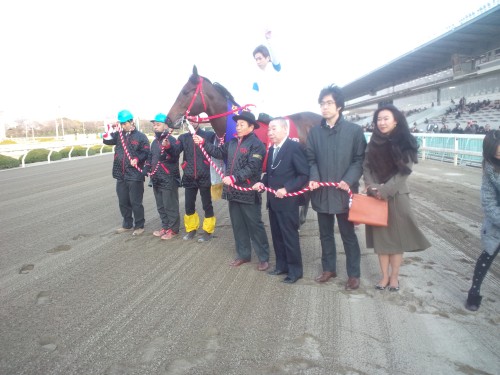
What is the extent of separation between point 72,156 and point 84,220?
767 inches

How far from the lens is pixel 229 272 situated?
4.21 m

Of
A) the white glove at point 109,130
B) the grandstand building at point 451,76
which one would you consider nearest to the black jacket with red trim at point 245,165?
the white glove at point 109,130

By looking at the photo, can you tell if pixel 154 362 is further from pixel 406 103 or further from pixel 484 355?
pixel 406 103

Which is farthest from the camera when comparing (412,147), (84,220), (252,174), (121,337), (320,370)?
(84,220)

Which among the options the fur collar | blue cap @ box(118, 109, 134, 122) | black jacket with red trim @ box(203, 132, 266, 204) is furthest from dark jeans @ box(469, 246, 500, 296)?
blue cap @ box(118, 109, 134, 122)

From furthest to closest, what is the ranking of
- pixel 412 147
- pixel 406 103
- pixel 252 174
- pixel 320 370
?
pixel 406 103 → pixel 252 174 → pixel 412 147 → pixel 320 370

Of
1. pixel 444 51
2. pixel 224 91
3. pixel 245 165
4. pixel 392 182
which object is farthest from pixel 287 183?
pixel 444 51

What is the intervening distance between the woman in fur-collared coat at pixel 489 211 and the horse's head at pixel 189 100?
3318 mm

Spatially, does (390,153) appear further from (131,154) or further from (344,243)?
(131,154)

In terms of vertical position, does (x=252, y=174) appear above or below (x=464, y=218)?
above

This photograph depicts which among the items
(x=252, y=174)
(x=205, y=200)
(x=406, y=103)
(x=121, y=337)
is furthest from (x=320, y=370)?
(x=406, y=103)

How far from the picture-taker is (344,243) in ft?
12.4

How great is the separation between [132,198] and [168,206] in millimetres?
684

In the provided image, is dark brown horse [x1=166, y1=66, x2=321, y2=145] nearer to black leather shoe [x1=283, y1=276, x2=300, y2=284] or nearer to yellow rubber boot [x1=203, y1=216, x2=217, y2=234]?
yellow rubber boot [x1=203, y1=216, x2=217, y2=234]
